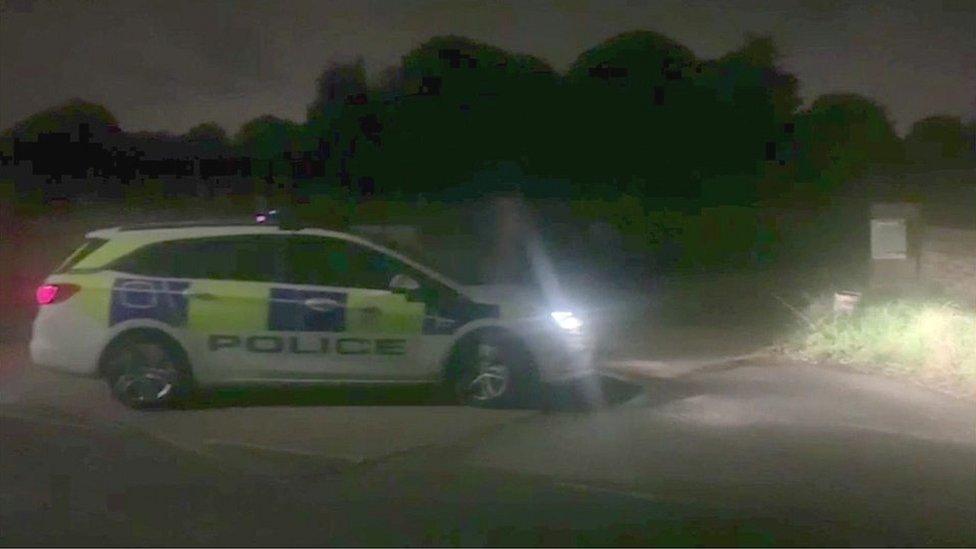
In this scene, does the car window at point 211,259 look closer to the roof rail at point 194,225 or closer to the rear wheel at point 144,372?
the roof rail at point 194,225

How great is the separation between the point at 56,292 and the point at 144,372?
39.2 inches

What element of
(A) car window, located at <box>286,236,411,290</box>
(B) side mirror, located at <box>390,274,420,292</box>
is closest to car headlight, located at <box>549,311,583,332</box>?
(B) side mirror, located at <box>390,274,420,292</box>

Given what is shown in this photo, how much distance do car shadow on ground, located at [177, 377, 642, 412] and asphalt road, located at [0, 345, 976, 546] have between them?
0.18ft

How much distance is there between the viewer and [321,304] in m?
11.1

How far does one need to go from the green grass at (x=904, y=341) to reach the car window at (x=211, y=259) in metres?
6.40

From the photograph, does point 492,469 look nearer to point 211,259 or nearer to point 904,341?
point 211,259

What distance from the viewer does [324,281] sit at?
36.8 ft

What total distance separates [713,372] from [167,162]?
86.4ft

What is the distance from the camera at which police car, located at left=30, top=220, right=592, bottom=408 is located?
36.3 feet

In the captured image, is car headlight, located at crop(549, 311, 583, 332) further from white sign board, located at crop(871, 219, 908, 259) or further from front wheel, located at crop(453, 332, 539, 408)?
white sign board, located at crop(871, 219, 908, 259)

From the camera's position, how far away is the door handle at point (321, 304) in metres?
11.1

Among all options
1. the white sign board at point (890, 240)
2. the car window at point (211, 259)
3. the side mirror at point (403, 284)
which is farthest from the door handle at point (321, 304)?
the white sign board at point (890, 240)

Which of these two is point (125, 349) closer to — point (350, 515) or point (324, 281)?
point (324, 281)

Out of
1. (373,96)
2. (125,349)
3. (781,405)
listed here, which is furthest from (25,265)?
(781,405)
